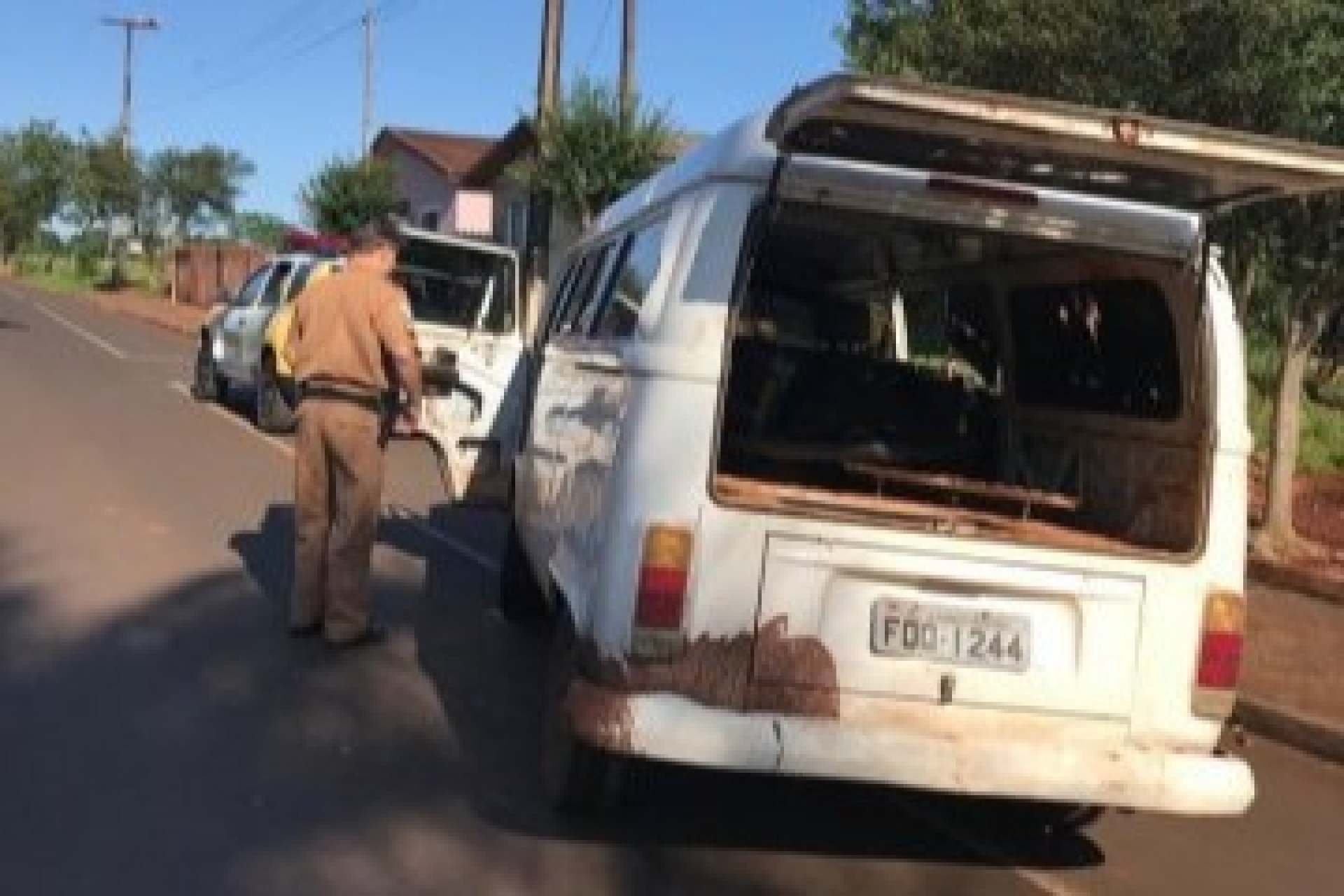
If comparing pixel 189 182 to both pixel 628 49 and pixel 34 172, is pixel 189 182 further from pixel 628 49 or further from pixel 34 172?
pixel 628 49

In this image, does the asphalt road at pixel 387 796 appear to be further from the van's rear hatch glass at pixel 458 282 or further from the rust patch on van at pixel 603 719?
the van's rear hatch glass at pixel 458 282

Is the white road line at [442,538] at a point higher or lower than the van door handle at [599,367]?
lower

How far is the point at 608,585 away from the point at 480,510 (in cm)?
852

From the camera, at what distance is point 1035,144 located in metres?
5.72

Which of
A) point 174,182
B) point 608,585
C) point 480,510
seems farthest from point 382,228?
point 174,182

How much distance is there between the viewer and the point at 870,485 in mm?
7363

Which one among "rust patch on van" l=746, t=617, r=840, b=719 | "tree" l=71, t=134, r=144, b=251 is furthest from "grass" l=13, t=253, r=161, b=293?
"rust patch on van" l=746, t=617, r=840, b=719

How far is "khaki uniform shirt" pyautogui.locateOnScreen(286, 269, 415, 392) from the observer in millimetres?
8789

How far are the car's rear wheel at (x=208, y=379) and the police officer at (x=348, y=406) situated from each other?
529 inches

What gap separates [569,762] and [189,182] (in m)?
87.9

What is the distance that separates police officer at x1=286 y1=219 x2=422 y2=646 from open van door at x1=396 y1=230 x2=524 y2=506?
4.90ft

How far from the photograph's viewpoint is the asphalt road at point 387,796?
19.6 feet

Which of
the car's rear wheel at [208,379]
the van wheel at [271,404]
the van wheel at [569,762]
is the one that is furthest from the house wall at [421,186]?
the van wheel at [569,762]

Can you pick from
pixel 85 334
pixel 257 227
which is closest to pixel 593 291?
pixel 85 334
